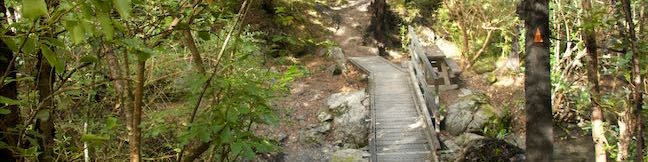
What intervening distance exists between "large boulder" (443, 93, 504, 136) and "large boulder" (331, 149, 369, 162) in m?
3.30

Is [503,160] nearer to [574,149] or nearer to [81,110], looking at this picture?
[574,149]

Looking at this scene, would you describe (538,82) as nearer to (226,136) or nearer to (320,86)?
(226,136)

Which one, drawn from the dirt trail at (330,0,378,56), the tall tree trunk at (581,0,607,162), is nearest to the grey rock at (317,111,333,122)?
the dirt trail at (330,0,378,56)

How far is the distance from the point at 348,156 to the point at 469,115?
448 centimetres

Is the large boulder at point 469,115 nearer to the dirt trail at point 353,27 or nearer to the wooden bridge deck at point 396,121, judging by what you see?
the wooden bridge deck at point 396,121

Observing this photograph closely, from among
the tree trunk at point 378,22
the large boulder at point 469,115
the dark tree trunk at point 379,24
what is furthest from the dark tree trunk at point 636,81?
the tree trunk at point 378,22

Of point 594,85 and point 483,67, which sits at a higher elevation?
point 594,85

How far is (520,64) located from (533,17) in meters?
12.4

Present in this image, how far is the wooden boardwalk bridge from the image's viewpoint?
1026 cm

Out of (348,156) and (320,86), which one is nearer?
(348,156)

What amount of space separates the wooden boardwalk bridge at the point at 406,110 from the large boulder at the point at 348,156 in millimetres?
484

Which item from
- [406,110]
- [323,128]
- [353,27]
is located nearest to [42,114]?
[406,110]

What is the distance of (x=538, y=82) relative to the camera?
206 inches

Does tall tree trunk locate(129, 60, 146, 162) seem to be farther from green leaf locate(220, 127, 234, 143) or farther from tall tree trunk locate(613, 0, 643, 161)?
tall tree trunk locate(613, 0, 643, 161)
